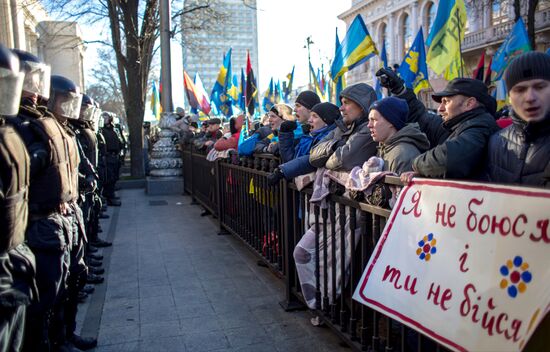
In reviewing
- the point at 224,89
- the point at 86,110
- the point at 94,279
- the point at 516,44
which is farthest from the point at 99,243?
the point at 224,89

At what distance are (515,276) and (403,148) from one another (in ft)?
4.61

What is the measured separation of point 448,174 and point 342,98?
1.55m

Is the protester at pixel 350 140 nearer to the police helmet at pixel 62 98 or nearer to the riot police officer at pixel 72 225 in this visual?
the riot police officer at pixel 72 225

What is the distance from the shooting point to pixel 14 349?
7.95 feet

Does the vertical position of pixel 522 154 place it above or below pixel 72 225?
above

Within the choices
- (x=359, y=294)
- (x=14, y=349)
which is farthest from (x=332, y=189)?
(x=14, y=349)

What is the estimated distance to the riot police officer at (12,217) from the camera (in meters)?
2.22

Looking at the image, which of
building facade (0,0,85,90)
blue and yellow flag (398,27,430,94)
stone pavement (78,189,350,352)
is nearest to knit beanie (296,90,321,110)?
stone pavement (78,189,350,352)

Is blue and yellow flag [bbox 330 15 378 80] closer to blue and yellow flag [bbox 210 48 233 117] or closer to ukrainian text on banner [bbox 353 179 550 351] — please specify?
ukrainian text on banner [bbox 353 179 550 351]

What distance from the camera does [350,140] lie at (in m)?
3.65

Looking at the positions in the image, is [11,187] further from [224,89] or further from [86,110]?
[224,89]

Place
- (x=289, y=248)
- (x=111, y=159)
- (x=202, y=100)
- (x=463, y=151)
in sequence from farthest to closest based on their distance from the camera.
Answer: (x=202, y=100) → (x=111, y=159) → (x=289, y=248) → (x=463, y=151)

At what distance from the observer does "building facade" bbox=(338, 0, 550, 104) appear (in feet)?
92.0

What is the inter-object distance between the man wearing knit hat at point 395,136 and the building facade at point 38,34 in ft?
13.9
